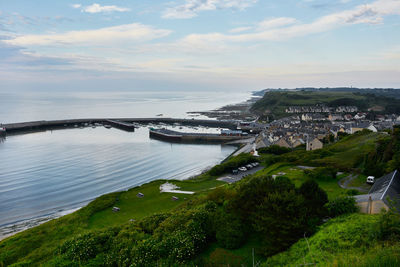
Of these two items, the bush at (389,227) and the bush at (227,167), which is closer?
the bush at (389,227)

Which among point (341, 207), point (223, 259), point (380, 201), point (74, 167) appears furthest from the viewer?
point (74, 167)

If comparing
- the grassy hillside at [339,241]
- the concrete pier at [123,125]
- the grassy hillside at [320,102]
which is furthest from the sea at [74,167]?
the grassy hillside at [320,102]

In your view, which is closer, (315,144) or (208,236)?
(208,236)

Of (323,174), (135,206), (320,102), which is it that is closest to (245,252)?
(323,174)

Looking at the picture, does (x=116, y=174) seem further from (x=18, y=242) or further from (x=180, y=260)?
(x=180, y=260)

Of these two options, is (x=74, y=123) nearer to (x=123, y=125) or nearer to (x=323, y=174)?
(x=123, y=125)

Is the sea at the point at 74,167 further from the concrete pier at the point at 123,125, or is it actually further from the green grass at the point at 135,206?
the concrete pier at the point at 123,125

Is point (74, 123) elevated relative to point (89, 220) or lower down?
elevated

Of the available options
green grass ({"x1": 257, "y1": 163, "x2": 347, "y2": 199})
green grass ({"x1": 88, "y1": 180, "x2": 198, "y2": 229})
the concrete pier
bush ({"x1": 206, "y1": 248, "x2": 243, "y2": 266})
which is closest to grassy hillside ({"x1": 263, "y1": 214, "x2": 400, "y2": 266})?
bush ({"x1": 206, "y1": 248, "x2": 243, "y2": 266})
